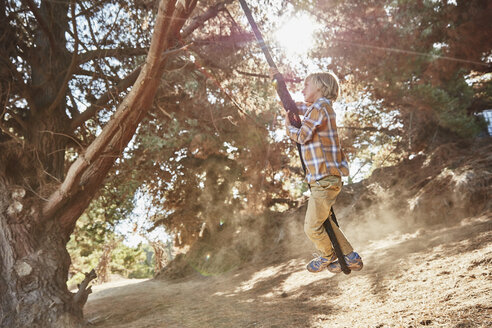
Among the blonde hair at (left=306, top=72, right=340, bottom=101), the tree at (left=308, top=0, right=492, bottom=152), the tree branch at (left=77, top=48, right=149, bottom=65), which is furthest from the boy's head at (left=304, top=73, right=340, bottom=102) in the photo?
the tree branch at (left=77, top=48, right=149, bottom=65)

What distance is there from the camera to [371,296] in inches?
182

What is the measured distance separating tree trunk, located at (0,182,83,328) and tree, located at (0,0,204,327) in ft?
0.04

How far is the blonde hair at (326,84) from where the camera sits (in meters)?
3.10

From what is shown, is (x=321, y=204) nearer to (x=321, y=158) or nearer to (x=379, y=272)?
(x=321, y=158)

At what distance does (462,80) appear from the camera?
392 inches

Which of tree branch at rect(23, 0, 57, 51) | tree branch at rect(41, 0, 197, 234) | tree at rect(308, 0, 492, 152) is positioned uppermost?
tree branch at rect(23, 0, 57, 51)

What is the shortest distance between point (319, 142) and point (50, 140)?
5251mm

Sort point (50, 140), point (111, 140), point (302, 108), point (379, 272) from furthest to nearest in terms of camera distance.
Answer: point (50, 140), point (379, 272), point (111, 140), point (302, 108)

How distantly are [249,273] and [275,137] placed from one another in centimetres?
397

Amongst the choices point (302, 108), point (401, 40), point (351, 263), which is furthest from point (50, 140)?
point (401, 40)

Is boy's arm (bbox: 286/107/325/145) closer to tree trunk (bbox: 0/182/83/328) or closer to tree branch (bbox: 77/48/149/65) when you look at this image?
tree trunk (bbox: 0/182/83/328)

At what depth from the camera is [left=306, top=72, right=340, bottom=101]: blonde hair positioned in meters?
3.10

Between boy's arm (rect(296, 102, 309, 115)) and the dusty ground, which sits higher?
boy's arm (rect(296, 102, 309, 115))

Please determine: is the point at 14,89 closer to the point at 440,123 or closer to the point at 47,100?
the point at 47,100
